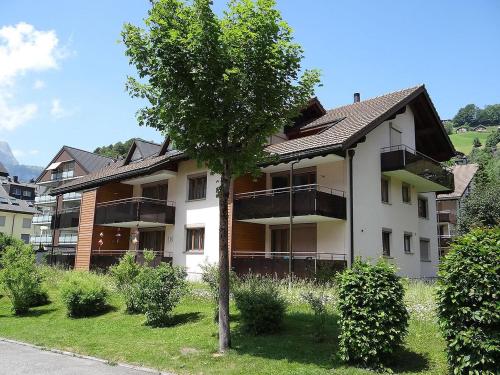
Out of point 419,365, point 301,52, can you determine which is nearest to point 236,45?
point 301,52

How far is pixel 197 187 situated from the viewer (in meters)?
26.2

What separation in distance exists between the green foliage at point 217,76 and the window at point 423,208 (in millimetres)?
18999

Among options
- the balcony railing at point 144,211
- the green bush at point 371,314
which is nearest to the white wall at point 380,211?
the balcony railing at point 144,211

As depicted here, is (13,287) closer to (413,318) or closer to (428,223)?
(413,318)

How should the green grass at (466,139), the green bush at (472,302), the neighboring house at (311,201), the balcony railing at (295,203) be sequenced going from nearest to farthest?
the green bush at (472,302)
the balcony railing at (295,203)
the neighboring house at (311,201)
the green grass at (466,139)

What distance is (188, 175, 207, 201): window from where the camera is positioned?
2573cm

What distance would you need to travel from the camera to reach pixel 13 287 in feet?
57.6

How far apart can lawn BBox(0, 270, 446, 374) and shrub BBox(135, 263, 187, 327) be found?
409mm

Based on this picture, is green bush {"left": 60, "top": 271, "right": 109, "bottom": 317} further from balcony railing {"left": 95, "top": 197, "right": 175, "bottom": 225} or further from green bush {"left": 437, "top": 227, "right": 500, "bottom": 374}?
green bush {"left": 437, "top": 227, "right": 500, "bottom": 374}

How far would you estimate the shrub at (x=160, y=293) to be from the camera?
43.6 feet

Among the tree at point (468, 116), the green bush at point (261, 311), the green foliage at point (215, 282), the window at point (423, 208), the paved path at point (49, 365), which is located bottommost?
the paved path at point (49, 365)

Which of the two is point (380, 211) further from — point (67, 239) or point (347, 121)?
point (67, 239)

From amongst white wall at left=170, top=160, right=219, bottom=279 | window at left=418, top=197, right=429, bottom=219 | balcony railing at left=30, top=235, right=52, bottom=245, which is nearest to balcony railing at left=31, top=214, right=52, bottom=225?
balcony railing at left=30, top=235, right=52, bottom=245

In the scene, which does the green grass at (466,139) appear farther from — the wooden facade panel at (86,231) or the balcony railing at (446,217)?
the wooden facade panel at (86,231)
